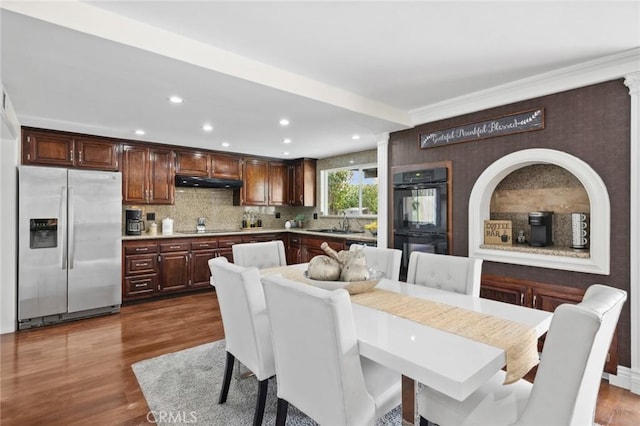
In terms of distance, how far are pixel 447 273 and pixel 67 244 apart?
13.8ft

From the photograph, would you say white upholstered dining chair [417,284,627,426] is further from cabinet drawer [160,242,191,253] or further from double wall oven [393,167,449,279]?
cabinet drawer [160,242,191,253]

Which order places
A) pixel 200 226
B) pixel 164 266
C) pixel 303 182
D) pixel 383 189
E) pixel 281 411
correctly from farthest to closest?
pixel 303 182 < pixel 200 226 < pixel 164 266 < pixel 383 189 < pixel 281 411

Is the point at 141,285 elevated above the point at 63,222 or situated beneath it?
situated beneath

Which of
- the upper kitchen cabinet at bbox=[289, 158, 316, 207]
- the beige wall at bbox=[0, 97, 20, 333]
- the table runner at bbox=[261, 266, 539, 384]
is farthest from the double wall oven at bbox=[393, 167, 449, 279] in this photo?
the beige wall at bbox=[0, 97, 20, 333]

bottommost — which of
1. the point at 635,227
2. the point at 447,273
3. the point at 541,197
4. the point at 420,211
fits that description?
the point at 447,273

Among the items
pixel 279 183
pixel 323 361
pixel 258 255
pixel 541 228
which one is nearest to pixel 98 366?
pixel 258 255

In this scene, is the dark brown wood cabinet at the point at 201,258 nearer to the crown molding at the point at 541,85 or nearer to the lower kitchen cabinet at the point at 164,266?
the lower kitchen cabinet at the point at 164,266

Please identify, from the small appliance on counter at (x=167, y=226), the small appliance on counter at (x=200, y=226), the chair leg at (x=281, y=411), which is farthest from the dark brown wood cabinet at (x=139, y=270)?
the chair leg at (x=281, y=411)

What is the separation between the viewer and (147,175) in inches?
196

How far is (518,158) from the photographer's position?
2934 mm

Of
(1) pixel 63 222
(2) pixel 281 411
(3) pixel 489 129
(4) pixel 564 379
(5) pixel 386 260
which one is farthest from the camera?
(1) pixel 63 222

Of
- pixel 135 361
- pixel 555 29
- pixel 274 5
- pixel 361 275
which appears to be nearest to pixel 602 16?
pixel 555 29

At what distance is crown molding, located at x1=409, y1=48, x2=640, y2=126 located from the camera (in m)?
2.39

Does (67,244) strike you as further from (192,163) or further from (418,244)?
(418,244)
